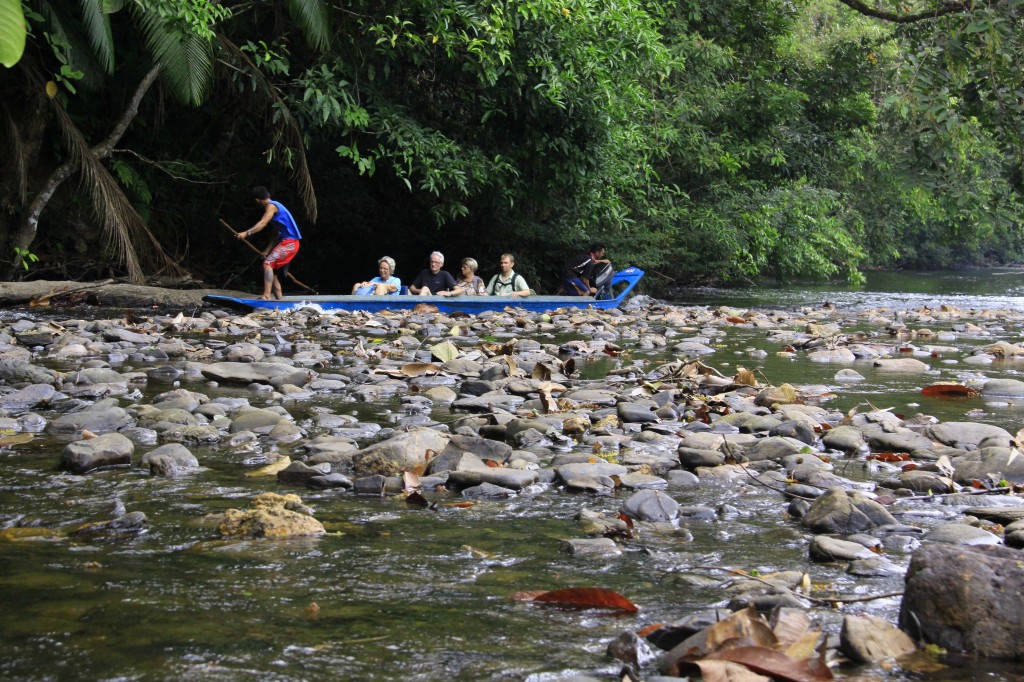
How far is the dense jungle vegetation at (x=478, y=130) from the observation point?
1161 cm

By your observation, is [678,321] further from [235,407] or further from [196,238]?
[196,238]

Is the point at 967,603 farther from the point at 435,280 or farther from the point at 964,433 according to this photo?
the point at 435,280

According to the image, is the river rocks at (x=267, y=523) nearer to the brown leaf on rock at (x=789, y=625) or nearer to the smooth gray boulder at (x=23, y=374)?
the brown leaf on rock at (x=789, y=625)

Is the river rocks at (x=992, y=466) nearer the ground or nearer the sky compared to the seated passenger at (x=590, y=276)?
nearer the ground

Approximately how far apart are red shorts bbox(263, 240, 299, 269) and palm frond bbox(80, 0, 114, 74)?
9.71 ft

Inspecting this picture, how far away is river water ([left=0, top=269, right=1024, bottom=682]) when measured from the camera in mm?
1783

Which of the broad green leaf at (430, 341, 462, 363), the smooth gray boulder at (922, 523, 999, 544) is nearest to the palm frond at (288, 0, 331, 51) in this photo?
the broad green leaf at (430, 341, 462, 363)


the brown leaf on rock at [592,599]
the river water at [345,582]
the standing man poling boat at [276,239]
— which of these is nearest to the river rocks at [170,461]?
the river water at [345,582]

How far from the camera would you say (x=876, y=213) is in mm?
27375

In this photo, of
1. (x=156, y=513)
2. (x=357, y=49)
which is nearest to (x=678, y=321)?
(x=357, y=49)

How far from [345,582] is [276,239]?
11.3 meters

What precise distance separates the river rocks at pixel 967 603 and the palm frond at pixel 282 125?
12.0 meters

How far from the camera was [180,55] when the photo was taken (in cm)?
1177

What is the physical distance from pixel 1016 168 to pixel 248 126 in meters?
12.2
